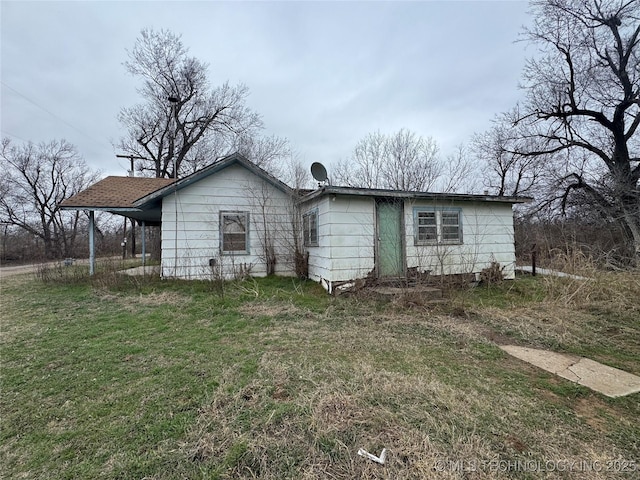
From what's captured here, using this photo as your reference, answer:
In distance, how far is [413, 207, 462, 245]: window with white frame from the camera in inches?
311

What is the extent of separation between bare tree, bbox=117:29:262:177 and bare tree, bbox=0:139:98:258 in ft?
34.9

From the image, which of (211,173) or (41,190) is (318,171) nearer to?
(211,173)

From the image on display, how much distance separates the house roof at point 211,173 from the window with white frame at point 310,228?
3.07ft

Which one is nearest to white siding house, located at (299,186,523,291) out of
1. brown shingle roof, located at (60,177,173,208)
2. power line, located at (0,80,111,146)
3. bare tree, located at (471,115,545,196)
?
brown shingle roof, located at (60,177,173,208)

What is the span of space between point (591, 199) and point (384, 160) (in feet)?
31.4

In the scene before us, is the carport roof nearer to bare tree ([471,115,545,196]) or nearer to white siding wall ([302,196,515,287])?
white siding wall ([302,196,515,287])

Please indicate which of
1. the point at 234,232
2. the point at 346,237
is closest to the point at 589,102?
the point at 346,237

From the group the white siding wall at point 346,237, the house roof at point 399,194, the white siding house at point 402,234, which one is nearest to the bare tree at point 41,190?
the white siding wall at point 346,237

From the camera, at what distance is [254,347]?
3.79 m

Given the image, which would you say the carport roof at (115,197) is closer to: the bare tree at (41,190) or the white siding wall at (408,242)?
the white siding wall at (408,242)

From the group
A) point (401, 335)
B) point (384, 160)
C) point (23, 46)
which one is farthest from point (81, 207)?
point (384, 160)

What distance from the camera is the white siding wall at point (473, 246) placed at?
7.80 metres

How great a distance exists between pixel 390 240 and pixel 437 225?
1.50 m

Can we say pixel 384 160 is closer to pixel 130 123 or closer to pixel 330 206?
pixel 330 206
